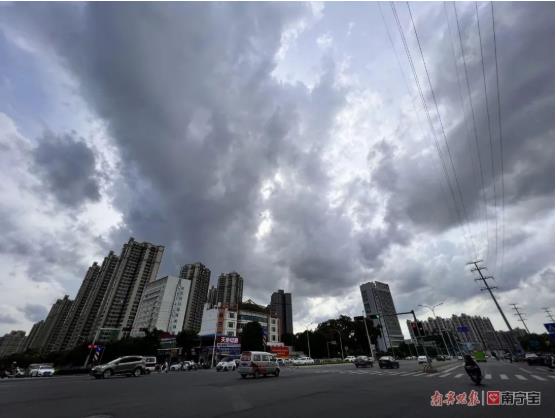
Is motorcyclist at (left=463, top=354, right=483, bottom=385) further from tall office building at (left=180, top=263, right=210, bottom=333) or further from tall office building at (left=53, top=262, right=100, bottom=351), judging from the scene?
tall office building at (left=53, top=262, right=100, bottom=351)

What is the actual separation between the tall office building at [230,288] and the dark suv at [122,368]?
102m

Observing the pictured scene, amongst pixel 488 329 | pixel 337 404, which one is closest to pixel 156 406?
pixel 337 404

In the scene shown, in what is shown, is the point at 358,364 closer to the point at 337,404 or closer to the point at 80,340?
the point at 337,404

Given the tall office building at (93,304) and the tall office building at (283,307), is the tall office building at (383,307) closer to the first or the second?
the tall office building at (283,307)

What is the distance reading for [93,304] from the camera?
122m

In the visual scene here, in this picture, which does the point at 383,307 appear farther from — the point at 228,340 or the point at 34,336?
the point at 34,336

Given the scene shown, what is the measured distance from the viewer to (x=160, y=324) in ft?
351

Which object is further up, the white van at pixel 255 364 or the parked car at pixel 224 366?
the parked car at pixel 224 366

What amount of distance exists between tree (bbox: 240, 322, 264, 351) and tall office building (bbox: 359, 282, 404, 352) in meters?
89.0

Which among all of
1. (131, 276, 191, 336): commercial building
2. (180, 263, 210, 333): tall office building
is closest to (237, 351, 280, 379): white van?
(131, 276, 191, 336): commercial building

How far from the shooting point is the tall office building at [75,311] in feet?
413

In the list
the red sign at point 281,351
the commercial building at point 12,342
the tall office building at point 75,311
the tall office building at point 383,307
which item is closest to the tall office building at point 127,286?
the tall office building at point 75,311

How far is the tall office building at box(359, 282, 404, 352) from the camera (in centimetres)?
14564

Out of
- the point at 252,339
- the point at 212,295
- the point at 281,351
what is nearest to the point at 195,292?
the point at 212,295
